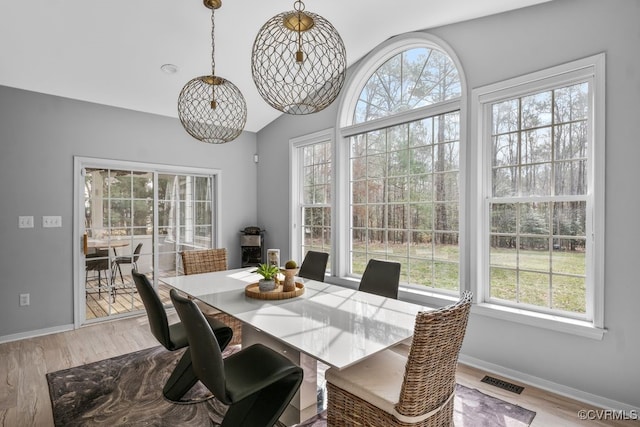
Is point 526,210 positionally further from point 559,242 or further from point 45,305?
point 45,305

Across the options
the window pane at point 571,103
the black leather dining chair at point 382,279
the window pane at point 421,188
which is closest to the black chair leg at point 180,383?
the black leather dining chair at point 382,279

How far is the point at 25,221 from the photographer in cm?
356

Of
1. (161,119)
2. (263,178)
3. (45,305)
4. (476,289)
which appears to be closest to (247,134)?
(263,178)

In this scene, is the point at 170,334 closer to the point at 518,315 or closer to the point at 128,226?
the point at 128,226

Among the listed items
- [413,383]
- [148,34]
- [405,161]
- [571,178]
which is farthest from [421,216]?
Answer: [148,34]

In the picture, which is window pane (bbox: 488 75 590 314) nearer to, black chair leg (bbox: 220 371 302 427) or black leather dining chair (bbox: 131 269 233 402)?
black chair leg (bbox: 220 371 302 427)

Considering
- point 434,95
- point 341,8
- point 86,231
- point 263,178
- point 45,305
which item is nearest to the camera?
point 341,8

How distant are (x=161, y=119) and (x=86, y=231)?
1635mm

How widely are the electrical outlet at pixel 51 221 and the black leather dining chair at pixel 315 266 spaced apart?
2.71 meters

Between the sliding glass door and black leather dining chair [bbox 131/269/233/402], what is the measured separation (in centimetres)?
208

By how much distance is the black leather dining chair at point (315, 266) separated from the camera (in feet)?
10.8

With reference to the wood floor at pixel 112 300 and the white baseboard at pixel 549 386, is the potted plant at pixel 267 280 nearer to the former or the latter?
the white baseboard at pixel 549 386

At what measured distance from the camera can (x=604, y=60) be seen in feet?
7.33

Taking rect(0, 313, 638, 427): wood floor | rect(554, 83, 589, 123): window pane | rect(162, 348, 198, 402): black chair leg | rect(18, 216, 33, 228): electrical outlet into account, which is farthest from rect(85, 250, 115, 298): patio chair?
rect(554, 83, 589, 123): window pane
